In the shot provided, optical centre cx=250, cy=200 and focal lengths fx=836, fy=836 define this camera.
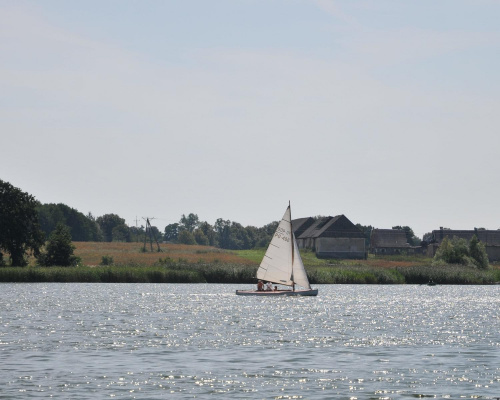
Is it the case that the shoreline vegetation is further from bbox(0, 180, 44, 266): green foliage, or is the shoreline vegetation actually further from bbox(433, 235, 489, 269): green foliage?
bbox(433, 235, 489, 269): green foliage

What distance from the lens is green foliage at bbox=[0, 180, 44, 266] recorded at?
341ft

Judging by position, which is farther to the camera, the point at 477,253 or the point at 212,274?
the point at 477,253

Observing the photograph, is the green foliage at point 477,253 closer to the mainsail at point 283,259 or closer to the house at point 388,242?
the house at point 388,242

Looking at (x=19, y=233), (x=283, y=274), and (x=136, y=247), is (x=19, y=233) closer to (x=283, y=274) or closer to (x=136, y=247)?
(x=283, y=274)

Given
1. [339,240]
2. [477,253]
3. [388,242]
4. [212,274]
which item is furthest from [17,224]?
[388,242]

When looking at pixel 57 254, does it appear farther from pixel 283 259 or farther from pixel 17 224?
pixel 283 259

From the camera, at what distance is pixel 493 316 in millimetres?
59469

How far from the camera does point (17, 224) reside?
104 metres

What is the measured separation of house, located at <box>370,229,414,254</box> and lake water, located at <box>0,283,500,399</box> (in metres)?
122

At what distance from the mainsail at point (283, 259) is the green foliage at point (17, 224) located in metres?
44.3

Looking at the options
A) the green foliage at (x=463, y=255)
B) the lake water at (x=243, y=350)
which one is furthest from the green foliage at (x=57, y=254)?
the green foliage at (x=463, y=255)

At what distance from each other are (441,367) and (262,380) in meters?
7.91

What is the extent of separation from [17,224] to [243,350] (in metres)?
73.4

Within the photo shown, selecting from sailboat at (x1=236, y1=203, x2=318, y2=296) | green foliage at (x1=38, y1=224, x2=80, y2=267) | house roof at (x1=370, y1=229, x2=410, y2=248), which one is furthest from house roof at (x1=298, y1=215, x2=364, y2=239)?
sailboat at (x1=236, y1=203, x2=318, y2=296)
